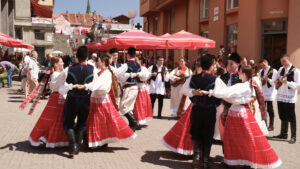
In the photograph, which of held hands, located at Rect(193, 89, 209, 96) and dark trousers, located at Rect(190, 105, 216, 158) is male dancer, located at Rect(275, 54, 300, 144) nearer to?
dark trousers, located at Rect(190, 105, 216, 158)

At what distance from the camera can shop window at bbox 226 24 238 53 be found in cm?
1956

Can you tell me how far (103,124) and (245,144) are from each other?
260 cm

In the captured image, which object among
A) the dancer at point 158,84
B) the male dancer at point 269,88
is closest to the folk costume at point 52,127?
the dancer at point 158,84

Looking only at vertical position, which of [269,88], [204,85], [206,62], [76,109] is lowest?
[76,109]

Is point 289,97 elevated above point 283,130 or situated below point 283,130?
above

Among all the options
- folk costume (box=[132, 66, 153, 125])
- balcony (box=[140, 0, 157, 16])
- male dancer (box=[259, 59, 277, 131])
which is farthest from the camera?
balcony (box=[140, 0, 157, 16])

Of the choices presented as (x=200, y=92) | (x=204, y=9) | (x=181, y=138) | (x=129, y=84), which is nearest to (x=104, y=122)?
(x=181, y=138)

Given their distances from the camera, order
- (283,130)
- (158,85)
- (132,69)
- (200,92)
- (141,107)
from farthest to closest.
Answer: (158,85) → (141,107) → (132,69) → (283,130) → (200,92)

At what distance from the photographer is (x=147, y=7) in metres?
36.9

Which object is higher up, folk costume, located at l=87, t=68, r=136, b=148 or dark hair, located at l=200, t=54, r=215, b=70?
dark hair, located at l=200, t=54, r=215, b=70

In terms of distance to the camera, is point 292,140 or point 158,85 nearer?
point 292,140

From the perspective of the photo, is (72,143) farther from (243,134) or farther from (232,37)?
(232,37)

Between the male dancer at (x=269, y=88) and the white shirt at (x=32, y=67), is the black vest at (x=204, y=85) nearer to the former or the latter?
the male dancer at (x=269, y=88)

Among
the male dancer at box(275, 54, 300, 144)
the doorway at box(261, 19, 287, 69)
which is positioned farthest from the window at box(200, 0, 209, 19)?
the male dancer at box(275, 54, 300, 144)
